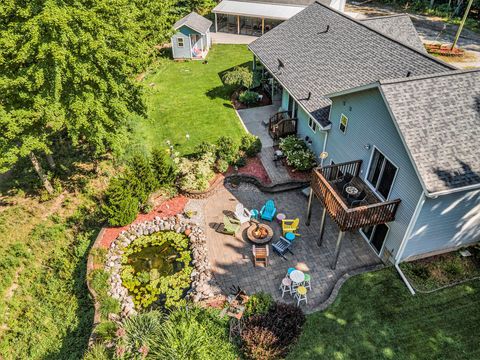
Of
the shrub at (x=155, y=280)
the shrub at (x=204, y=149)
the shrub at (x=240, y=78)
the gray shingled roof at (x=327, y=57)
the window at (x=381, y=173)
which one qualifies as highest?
the gray shingled roof at (x=327, y=57)

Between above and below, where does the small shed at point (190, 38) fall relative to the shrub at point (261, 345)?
above

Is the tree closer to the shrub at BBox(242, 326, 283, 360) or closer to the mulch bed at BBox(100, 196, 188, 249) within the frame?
the mulch bed at BBox(100, 196, 188, 249)

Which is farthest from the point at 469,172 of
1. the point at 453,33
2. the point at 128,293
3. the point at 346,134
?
the point at 453,33

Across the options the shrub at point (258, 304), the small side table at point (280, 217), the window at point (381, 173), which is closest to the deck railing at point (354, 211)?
the window at point (381, 173)

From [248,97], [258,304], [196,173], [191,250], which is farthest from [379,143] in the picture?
[248,97]

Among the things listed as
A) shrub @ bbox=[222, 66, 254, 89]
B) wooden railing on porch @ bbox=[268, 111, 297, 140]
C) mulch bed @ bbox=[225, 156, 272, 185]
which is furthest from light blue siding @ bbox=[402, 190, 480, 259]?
shrub @ bbox=[222, 66, 254, 89]

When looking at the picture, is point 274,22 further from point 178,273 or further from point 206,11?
point 178,273

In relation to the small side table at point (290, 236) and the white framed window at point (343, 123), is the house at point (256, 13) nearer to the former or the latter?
the white framed window at point (343, 123)
